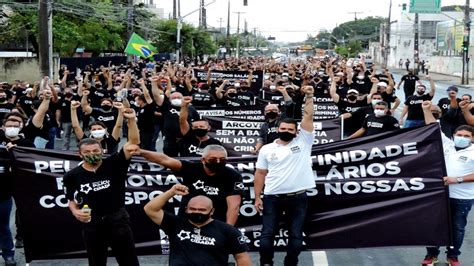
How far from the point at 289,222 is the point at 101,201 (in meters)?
1.89

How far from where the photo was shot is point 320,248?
7.40 metres

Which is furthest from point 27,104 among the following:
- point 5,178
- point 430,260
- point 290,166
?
point 430,260

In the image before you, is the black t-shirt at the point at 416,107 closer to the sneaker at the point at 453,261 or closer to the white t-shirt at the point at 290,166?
the sneaker at the point at 453,261

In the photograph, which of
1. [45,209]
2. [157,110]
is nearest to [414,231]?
[45,209]

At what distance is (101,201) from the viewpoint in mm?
6156

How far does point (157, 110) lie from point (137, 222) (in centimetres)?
564

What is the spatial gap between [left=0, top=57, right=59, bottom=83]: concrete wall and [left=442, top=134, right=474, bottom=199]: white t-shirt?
28526mm

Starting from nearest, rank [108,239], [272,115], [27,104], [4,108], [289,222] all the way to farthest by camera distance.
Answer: [108,239]
[289,222]
[272,115]
[4,108]
[27,104]

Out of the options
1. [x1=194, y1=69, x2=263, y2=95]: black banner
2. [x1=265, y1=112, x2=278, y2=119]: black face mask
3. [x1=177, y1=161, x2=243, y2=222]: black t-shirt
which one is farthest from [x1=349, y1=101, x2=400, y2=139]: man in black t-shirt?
[x1=194, y1=69, x2=263, y2=95]: black banner

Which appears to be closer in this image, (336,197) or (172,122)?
(336,197)

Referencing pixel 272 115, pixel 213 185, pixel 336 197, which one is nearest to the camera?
pixel 213 185

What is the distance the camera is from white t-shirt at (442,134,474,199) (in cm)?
717

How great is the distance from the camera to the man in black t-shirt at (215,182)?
6340 mm

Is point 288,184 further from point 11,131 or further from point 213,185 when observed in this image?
point 11,131
